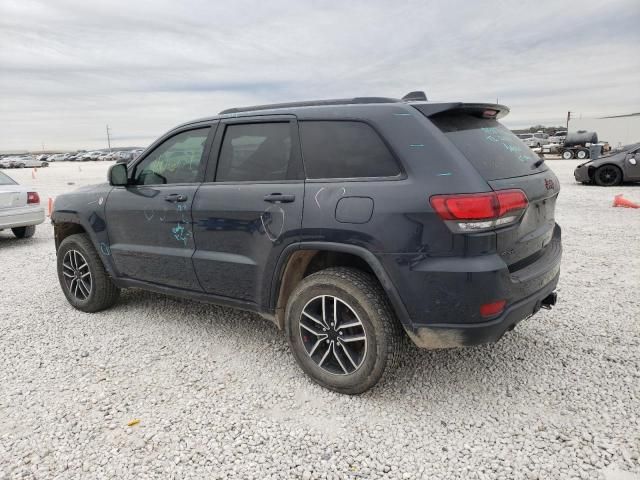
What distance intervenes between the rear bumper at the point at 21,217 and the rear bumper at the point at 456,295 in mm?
7669

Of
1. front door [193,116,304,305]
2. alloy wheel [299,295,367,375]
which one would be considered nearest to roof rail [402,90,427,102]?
front door [193,116,304,305]

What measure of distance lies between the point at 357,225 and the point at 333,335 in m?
0.76

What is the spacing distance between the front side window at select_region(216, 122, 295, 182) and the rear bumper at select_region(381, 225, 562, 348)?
105 cm

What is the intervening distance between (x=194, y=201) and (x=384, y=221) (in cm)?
161

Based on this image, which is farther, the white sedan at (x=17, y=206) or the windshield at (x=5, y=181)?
the windshield at (x=5, y=181)

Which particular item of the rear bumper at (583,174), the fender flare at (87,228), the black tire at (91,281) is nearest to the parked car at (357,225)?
the fender flare at (87,228)

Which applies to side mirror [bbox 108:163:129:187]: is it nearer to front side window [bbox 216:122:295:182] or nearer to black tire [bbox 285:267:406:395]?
front side window [bbox 216:122:295:182]

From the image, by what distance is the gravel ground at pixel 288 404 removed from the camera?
8.09 ft

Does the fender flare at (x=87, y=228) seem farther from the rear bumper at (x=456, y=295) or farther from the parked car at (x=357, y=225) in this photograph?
the rear bumper at (x=456, y=295)

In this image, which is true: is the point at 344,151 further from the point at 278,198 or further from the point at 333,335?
the point at 333,335

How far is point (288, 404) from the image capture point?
9.92 ft

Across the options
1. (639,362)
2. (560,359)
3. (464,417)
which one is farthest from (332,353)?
(639,362)

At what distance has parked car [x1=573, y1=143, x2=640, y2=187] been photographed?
13.6 meters

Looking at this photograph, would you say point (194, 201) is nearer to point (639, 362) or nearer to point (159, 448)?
point (159, 448)
